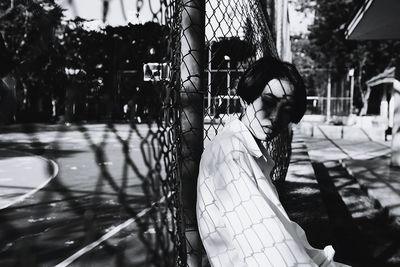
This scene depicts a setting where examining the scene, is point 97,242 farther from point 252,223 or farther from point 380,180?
point 380,180

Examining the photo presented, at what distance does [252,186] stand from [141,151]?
1.22 feet

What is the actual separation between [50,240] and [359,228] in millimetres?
3486

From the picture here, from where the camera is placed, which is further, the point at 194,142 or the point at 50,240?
the point at 50,240

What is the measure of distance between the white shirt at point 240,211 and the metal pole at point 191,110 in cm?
11

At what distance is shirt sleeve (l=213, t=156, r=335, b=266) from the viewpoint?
1.22 meters

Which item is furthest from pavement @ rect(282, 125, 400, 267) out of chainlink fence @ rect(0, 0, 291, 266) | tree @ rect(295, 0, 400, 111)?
tree @ rect(295, 0, 400, 111)

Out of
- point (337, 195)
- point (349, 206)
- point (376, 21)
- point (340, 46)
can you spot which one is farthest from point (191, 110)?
point (340, 46)

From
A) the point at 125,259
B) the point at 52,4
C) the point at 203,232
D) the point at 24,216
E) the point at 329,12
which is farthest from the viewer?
the point at 329,12

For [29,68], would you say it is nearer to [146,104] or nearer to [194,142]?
[146,104]

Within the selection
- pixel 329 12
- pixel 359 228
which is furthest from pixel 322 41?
pixel 359 228

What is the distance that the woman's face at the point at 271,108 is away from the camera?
1.44m

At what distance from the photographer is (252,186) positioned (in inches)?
49.6

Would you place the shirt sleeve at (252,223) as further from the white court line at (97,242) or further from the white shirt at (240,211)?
the white court line at (97,242)

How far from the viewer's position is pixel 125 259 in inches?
163
